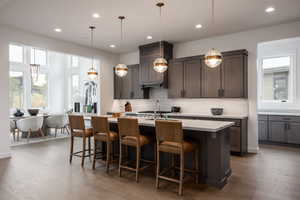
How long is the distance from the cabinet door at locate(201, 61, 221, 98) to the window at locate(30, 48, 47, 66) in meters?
7.81

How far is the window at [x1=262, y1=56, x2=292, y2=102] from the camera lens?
5.61 meters

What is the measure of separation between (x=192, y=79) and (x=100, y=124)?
2.92 meters

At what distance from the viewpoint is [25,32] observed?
480cm

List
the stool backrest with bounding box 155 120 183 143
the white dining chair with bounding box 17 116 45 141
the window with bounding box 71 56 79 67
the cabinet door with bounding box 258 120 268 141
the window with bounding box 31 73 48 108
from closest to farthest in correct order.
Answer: the stool backrest with bounding box 155 120 183 143 → the cabinet door with bounding box 258 120 268 141 → the white dining chair with bounding box 17 116 45 141 → the window with bounding box 31 73 48 108 → the window with bounding box 71 56 79 67

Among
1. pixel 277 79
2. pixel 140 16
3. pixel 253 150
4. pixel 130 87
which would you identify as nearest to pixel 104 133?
pixel 140 16

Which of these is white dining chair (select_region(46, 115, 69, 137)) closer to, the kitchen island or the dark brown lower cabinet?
the kitchen island

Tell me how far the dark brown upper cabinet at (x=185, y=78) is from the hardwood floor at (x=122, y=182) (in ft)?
6.73

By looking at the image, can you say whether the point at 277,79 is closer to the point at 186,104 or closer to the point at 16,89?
the point at 186,104

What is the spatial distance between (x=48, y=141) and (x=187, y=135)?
503cm

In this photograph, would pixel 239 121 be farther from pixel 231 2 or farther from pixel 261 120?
pixel 231 2

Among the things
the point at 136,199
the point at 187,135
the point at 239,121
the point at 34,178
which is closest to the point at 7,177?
the point at 34,178

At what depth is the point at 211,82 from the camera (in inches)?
196

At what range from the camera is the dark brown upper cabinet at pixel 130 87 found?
6516 millimetres

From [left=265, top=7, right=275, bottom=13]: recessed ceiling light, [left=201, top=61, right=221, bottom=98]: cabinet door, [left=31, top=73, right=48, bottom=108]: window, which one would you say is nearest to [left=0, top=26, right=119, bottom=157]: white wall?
[left=201, top=61, right=221, bottom=98]: cabinet door
